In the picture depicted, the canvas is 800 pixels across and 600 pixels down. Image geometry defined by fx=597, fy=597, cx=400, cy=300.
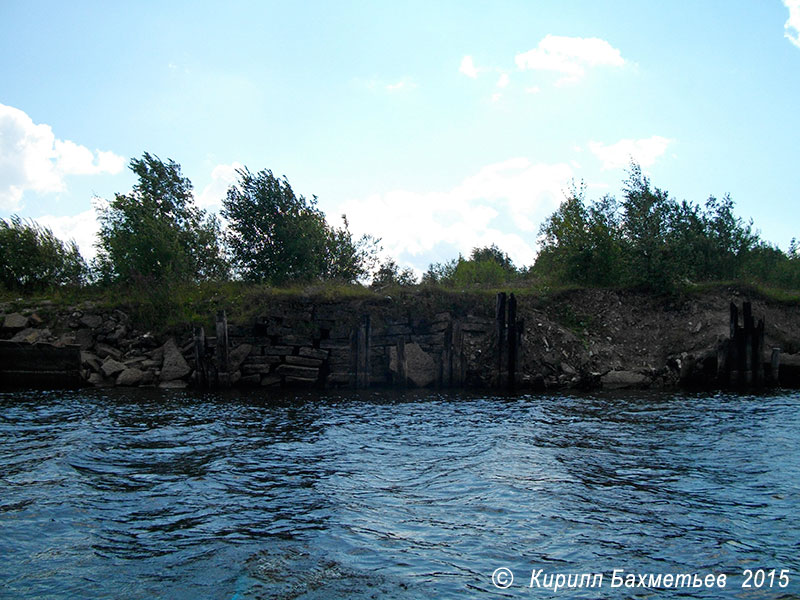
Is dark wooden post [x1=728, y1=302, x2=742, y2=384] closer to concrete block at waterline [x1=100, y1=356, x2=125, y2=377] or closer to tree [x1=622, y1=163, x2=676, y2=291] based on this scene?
tree [x1=622, y1=163, x2=676, y2=291]

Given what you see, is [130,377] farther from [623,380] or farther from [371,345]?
[623,380]

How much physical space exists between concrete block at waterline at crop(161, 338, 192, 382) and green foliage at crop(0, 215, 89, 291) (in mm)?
10415

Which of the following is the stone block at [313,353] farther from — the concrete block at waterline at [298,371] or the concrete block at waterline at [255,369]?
the concrete block at waterline at [255,369]

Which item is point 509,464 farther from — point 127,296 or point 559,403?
point 127,296

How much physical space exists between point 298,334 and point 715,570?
73.1ft

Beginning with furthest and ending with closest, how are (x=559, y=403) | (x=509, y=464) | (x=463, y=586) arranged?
(x=559, y=403) → (x=509, y=464) → (x=463, y=586)

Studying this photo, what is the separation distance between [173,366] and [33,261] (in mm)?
13650

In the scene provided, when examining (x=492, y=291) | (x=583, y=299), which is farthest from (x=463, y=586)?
(x=583, y=299)

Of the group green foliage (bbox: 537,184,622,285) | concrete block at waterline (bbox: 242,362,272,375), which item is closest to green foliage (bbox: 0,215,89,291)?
concrete block at waterline (bbox: 242,362,272,375)

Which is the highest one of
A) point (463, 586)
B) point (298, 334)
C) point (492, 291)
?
point (492, 291)

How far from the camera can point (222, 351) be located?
A: 26609 millimetres

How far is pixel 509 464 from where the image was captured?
1344 centimetres
